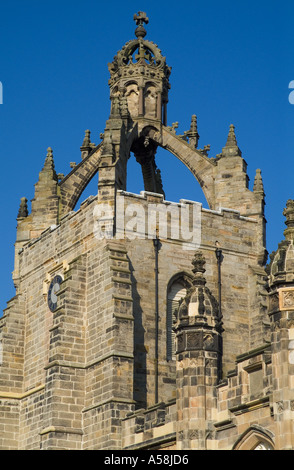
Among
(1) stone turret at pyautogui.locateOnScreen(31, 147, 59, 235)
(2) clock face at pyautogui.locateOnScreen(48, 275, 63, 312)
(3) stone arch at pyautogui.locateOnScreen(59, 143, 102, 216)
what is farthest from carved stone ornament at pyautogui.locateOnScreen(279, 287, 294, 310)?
(3) stone arch at pyautogui.locateOnScreen(59, 143, 102, 216)

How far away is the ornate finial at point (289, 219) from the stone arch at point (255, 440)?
196 inches

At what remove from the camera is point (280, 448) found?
82.0 ft

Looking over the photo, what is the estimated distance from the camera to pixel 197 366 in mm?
28781

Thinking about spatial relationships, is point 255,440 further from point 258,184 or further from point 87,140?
point 87,140

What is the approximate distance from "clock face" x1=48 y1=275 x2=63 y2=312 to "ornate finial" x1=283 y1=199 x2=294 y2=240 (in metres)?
15.2

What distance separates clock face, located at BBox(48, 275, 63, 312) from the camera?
40938mm

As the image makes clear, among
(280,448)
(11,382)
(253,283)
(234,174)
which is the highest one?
(234,174)

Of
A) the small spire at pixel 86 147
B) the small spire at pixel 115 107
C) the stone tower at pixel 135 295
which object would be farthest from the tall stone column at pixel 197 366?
the small spire at pixel 86 147

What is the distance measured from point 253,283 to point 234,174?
5.54m

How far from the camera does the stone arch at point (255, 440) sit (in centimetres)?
2598

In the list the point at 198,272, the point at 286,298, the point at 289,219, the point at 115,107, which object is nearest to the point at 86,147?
the point at 115,107

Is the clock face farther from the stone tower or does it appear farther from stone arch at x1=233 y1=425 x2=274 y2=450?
stone arch at x1=233 y1=425 x2=274 y2=450
